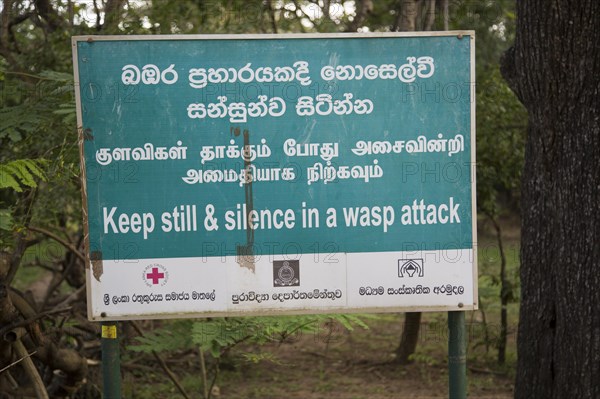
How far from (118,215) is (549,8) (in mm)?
2689

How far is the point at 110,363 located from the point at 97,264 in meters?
0.52

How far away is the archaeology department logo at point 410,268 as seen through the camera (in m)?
3.89

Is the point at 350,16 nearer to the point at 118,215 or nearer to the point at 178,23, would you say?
the point at 178,23

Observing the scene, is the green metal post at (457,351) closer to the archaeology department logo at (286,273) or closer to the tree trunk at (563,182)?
the archaeology department logo at (286,273)

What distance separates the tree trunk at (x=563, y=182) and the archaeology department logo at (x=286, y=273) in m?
1.81

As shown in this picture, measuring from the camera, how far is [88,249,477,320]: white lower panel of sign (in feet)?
12.7

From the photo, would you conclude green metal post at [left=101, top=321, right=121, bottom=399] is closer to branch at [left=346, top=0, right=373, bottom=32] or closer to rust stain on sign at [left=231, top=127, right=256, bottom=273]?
rust stain on sign at [left=231, top=127, right=256, bottom=273]

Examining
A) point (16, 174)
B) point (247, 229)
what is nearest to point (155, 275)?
point (247, 229)

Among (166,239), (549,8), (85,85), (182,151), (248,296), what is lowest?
(248,296)

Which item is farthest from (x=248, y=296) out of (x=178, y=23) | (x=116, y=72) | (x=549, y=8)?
(x=178, y=23)

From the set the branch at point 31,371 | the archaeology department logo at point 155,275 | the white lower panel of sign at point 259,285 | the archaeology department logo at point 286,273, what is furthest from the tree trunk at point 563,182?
the branch at point 31,371

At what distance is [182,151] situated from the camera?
3.86 meters

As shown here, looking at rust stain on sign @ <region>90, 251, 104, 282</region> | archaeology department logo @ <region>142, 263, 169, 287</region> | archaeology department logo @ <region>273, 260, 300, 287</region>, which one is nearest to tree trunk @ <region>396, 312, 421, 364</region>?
archaeology department logo @ <region>273, 260, 300, 287</region>

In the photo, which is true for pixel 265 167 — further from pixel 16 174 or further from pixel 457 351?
pixel 16 174
